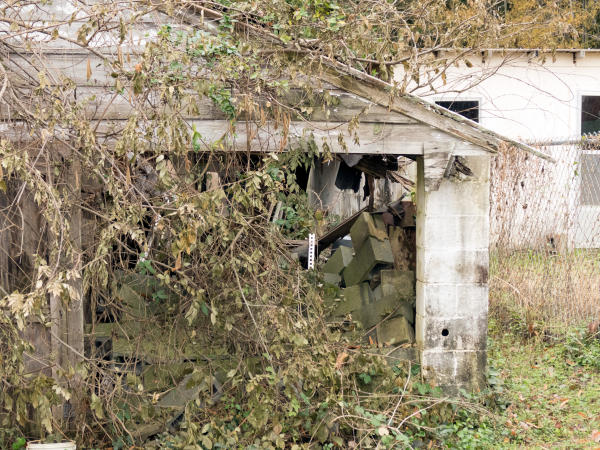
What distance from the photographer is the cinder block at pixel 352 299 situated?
783cm

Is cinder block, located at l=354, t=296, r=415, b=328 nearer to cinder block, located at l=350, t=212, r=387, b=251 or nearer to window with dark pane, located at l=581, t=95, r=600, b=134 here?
cinder block, located at l=350, t=212, r=387, b=251

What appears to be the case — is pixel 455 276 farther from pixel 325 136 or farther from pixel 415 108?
pixel 325 136

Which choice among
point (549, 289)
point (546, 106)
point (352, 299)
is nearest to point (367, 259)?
point (352, 299)

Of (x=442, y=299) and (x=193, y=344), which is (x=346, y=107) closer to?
(x=442, y=299)

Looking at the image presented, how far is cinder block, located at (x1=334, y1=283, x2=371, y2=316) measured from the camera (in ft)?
25.7

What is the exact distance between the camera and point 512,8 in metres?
19.0

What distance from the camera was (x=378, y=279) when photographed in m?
8.12

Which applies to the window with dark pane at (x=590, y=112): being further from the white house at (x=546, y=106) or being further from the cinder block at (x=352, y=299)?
the cinder block at (x=352, y=299)

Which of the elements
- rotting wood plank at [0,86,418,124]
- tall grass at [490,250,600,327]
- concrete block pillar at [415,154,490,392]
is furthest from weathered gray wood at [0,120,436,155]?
tall grass at [490,250,600,327]

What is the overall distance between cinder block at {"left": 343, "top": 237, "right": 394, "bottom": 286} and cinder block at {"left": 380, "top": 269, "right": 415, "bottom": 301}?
334 millimetres

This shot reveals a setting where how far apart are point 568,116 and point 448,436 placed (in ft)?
30.7

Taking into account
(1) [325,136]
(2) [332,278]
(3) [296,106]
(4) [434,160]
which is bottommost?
(2) [332,278]

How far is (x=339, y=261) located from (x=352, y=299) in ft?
3.03

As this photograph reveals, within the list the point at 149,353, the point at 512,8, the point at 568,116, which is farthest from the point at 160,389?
the point at 512,8
